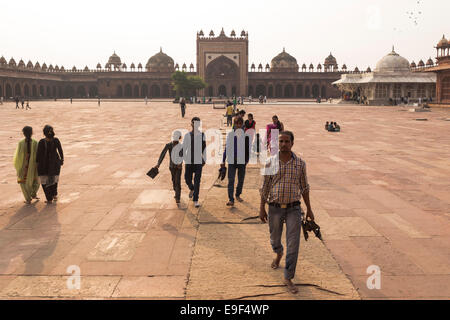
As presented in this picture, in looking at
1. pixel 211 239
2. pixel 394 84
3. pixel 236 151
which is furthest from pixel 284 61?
pixel 211 239

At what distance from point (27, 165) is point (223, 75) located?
192ft

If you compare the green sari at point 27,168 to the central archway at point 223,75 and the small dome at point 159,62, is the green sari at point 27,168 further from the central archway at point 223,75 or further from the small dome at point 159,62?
the small dome at point 159,62

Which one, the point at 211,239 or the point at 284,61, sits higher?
the point at 284,61

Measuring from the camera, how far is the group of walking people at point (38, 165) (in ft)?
19.5

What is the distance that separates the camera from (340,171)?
8.25 m

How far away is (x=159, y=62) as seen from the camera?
7081 centimetres

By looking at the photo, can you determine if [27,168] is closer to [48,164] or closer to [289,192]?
[48,164]

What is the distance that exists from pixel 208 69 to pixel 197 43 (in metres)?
4.13

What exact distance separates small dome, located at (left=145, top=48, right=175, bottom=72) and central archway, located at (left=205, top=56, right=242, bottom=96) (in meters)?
9.74

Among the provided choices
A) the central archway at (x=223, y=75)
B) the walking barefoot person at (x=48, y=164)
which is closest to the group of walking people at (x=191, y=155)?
the walking barefoot person at (x=48, y=164)

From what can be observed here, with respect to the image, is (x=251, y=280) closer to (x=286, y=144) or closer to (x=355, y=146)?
(x=286, y=144)

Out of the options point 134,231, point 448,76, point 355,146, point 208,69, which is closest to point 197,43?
point 208,69

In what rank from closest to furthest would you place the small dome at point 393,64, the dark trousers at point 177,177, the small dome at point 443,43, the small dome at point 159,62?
the dark trousers at point 177,177
the small dome at point 443,43
the small dome at point 393,64
the small dome at point 159,62

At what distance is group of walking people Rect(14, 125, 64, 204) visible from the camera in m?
5.95
